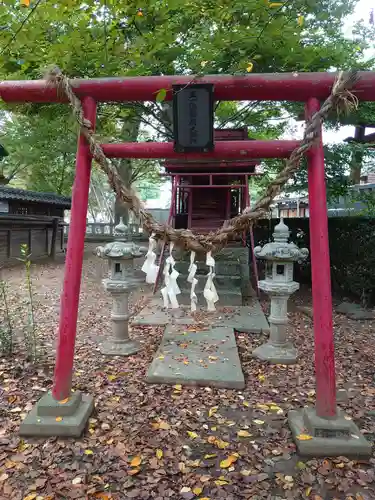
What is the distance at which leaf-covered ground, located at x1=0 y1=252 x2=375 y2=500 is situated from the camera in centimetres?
246

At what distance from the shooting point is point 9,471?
256cm

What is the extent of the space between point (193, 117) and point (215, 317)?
446cm

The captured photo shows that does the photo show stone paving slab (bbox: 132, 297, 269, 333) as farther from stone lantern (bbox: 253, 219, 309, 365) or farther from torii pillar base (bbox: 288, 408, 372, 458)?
torii pillar base (bbox: 288, 408, 372, 458)

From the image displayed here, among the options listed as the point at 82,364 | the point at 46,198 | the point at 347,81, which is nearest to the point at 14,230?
the point at 46,198

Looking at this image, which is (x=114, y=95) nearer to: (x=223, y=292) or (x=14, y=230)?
(x=223, y=292)

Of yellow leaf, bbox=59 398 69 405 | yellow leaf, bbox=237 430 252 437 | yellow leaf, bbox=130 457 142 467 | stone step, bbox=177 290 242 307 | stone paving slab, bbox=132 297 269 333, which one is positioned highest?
stone step, bbox=177 290 242 307

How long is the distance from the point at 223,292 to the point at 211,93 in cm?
531

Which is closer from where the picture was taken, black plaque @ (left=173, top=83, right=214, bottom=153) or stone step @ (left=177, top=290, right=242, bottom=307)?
black plaque @ (left=173, top=83, right=214, bottom=153)

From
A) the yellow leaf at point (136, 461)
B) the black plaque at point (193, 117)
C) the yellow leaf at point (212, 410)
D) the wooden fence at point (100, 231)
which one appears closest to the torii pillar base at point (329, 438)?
the yellow leaf at point (212, 410)

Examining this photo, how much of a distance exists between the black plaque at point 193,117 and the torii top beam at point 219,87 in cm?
8

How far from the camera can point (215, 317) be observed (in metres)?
6.56

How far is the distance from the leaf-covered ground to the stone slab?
0.40 feet

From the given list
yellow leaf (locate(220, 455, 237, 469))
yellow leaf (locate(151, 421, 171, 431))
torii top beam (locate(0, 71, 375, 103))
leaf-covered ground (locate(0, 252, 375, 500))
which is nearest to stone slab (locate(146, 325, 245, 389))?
leaf-covered ground (locate(0, 252, 375, 500))

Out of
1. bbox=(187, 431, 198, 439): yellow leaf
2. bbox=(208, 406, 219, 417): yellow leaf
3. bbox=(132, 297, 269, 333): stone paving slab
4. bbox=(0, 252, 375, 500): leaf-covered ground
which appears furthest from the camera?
bbox=(132, 297, 269, 333): stone paving slab
